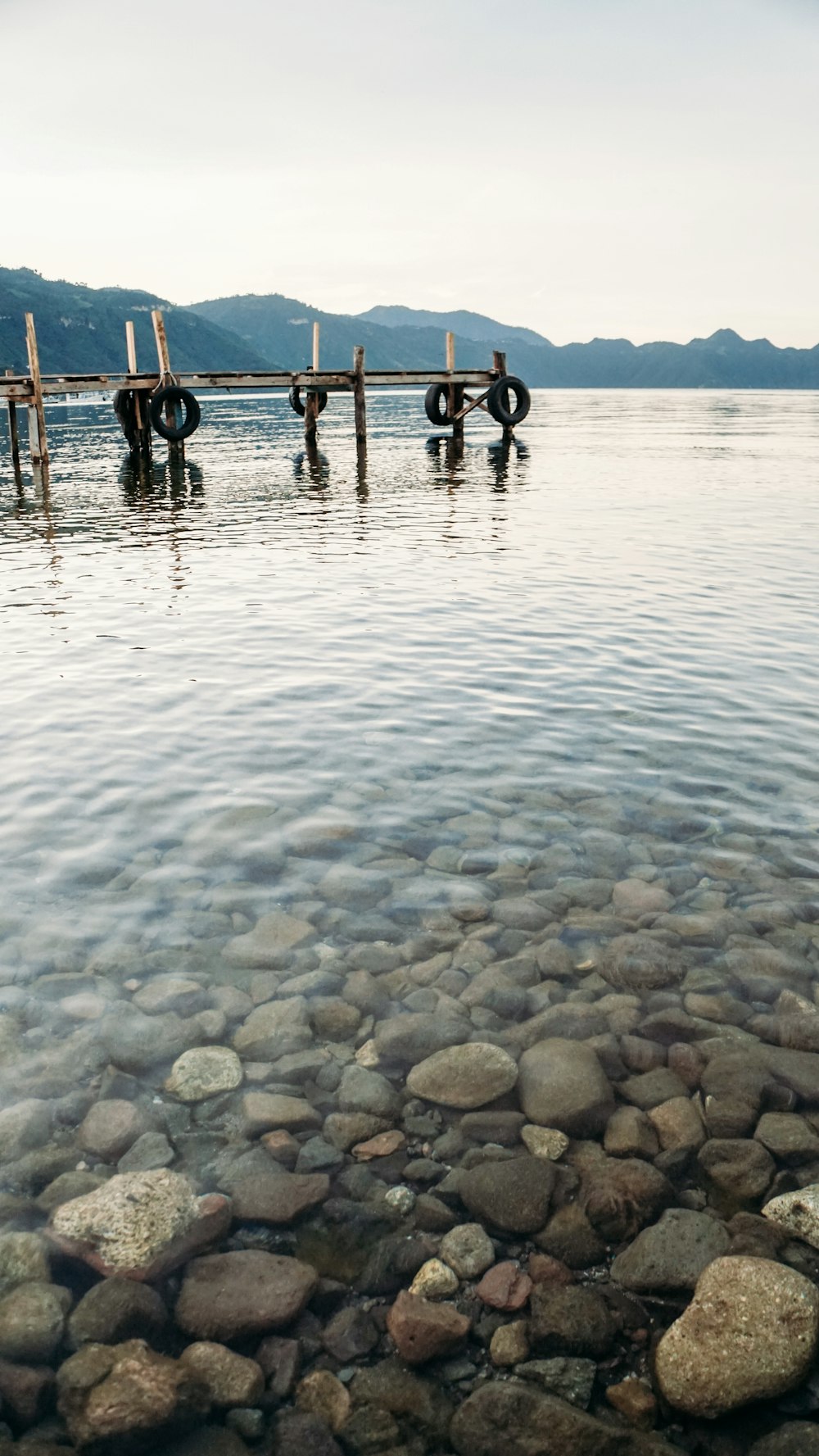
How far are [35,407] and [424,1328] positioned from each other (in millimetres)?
32090

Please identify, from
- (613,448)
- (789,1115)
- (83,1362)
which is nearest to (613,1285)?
(789,1115)

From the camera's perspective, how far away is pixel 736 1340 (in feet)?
10.3

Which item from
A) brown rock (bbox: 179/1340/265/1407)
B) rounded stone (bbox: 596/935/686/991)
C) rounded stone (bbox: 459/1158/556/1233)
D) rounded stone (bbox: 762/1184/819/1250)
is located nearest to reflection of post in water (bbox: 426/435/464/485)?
rounded stone (bbox: 596/935/686/991)

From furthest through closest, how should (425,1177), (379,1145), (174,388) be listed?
(174,388), (379,1145), (425,1177)

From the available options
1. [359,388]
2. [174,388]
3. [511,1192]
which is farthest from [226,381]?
[511,1192]

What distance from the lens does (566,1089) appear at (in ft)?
14.6

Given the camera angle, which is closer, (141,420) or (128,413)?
(141,420)

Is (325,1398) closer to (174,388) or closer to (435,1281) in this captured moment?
(435,1281)

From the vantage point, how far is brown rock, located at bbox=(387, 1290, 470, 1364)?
3.26 m

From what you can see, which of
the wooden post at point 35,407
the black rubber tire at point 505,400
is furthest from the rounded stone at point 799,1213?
the black rubber tire at point 505,400

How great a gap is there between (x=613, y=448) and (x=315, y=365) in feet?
54.9

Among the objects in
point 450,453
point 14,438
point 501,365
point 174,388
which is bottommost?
point 450,453

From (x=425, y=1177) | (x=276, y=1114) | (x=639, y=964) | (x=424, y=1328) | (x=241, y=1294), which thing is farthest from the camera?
(x=639, y=964)

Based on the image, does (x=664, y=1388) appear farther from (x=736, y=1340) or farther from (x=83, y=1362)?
(x=83, y=1362)
